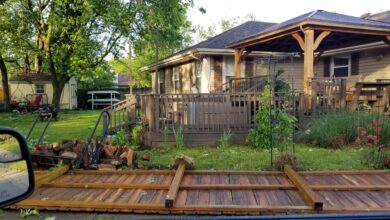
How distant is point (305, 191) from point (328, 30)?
6.37 meters

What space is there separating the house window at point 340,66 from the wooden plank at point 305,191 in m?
10.9

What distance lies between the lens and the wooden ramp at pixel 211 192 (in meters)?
3.64

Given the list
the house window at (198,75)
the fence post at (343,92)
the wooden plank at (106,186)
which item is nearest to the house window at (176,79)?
the house window at (198,75)

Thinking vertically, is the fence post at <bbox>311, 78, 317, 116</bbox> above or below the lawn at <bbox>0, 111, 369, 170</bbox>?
above

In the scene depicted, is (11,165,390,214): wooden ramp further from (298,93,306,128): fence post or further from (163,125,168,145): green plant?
(298,93,306,128): fence post

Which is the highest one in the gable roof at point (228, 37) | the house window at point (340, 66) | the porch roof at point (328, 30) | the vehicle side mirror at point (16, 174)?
the gable roof at point (228, 37)

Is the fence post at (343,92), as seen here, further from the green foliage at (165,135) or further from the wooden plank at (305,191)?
the green foliage at (165,135)

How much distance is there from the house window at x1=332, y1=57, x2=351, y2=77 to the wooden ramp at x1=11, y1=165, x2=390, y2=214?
1033 cm

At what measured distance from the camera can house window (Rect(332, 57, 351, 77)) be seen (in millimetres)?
14102

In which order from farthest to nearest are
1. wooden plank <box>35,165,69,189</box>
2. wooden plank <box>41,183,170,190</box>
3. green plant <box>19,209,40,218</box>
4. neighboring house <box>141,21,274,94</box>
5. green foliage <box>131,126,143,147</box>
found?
neighboring house <box>141,21,274,94</box> < green foliage <box>131,126,143,147</box> < wooden plank <box>35,165,69,189</box> < wooden plank <box>41,183,170,190</box> < green plant <box>19,209,40,218</box>

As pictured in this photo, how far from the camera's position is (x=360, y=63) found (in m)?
13.3

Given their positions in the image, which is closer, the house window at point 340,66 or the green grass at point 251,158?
the green grass at point 251,158

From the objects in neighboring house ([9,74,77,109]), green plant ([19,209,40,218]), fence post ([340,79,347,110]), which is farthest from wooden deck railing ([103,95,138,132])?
neighboring house ([9,74,77,109])

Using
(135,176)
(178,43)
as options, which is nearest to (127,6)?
(178,43)
